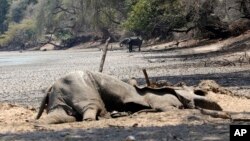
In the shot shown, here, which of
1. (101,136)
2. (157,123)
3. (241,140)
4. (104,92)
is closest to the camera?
(241,140)

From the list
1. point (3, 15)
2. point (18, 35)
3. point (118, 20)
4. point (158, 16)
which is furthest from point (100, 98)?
point (3, 15)

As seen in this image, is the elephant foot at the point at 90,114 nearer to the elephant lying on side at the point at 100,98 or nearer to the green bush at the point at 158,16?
the elephant lying on side at the point at 100,98

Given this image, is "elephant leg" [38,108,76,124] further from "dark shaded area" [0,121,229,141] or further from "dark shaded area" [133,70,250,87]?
"dark shaded area" [133,70,250,87]

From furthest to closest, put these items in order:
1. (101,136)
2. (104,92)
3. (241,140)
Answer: (104,92) < (101,136) < (241,140)

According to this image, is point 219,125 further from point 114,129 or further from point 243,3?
point 243,3

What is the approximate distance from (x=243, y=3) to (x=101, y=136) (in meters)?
23.3

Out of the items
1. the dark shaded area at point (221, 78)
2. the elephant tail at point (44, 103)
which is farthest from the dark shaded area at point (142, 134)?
the dark shaded area at point (221, 78)

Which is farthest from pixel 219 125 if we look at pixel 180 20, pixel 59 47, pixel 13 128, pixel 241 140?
pixel 59 47

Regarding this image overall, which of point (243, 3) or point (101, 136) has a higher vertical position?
point (243, 3)

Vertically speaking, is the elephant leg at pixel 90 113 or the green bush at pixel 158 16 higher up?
the green bush at pixel 158 16

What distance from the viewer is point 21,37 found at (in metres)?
108

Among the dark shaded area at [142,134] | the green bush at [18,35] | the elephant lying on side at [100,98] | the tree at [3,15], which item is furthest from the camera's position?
the tree at [3,15]

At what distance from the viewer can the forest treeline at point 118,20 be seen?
113 ft

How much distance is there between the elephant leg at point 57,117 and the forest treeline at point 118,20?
19352 millimetres
